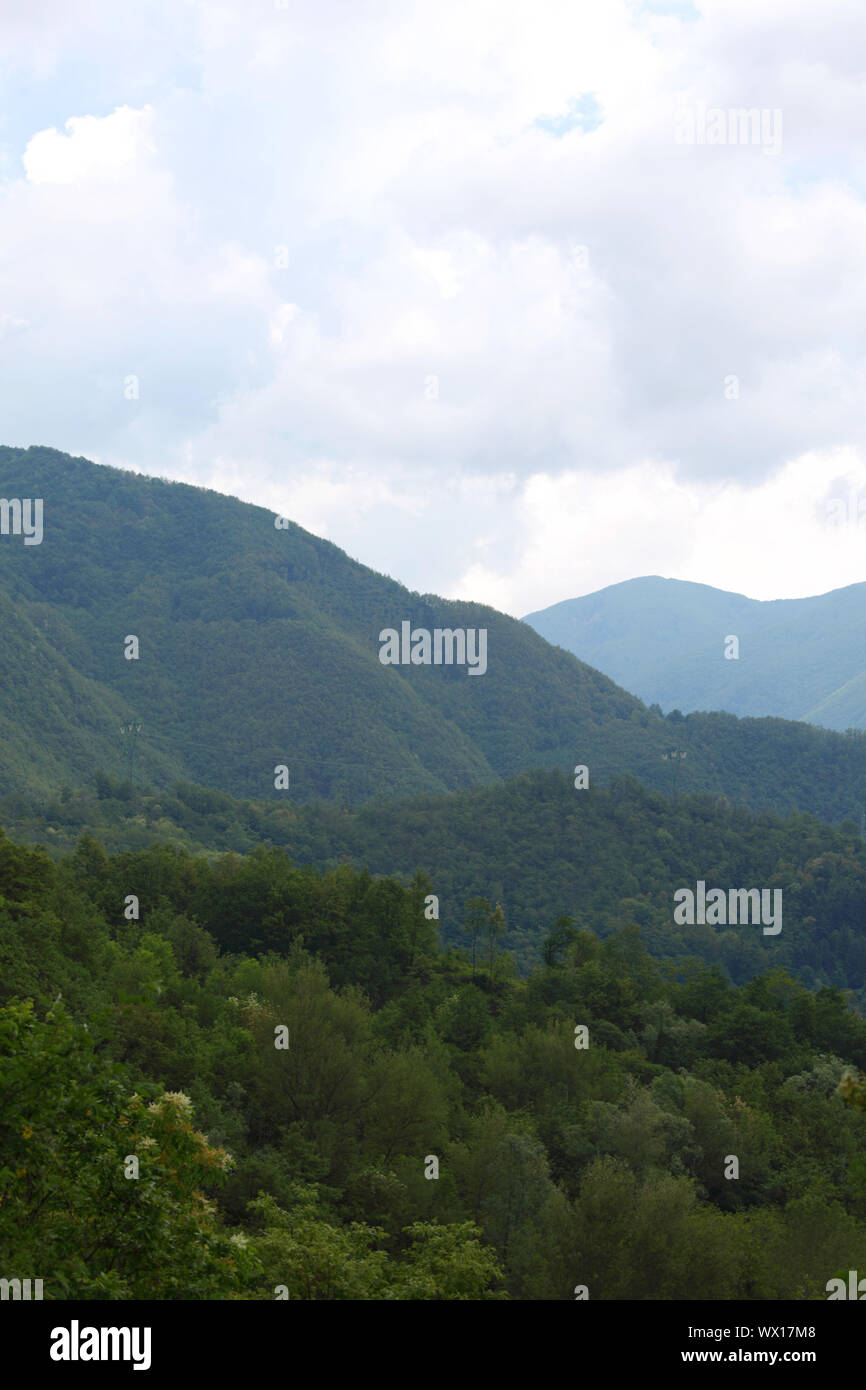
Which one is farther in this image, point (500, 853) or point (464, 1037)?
point (500, 853)

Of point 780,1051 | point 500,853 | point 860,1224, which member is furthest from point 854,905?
point 860,1224

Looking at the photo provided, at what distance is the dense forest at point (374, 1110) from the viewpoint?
11.9m

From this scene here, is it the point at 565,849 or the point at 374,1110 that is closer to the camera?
the point at 374,1110

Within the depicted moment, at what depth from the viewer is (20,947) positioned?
35031 mm

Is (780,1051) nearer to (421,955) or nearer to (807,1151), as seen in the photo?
(807,1151)

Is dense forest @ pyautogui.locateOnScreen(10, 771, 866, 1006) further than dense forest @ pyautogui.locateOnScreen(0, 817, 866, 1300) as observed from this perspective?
Yes

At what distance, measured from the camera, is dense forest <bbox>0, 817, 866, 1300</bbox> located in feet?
39.2

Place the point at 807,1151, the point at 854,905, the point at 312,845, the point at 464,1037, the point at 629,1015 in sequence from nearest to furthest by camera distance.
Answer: the point at 807,1151 < the point at 464,1037 < the point at 629,1015 < the point at 854,905 < the point at 312,845

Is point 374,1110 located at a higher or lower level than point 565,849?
lower

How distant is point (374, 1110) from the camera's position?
119 ft

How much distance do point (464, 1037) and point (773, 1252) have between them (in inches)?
1081

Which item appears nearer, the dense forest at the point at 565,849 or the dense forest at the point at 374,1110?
the dense forest at the point at 374,1110

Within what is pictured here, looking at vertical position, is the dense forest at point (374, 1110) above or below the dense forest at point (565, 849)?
below

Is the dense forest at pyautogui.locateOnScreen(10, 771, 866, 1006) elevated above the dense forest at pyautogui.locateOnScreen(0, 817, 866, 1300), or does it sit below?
above
